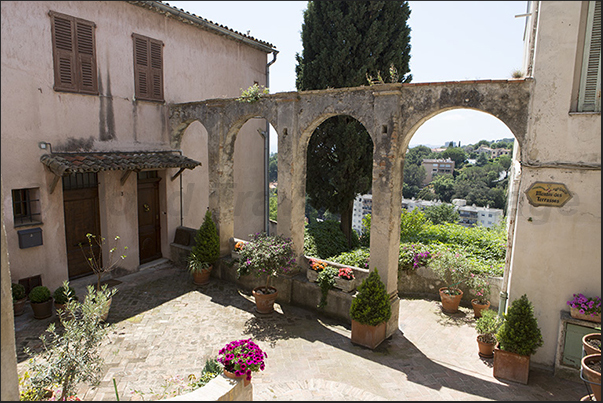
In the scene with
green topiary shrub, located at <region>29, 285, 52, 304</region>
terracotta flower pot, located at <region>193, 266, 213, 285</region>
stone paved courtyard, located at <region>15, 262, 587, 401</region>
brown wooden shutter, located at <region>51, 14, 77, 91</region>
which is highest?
brown wooden shutter, located at <region>51, 14, 77, 91</region>

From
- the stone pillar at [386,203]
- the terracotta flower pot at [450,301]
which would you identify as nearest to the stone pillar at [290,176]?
the stone pillar at [386,203]

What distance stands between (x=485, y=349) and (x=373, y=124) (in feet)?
A: 15.7

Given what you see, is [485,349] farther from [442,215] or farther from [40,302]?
[442,215]

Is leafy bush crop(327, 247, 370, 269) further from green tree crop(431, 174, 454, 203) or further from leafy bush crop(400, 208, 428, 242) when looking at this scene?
Answer: green tree crop(431, 174, 454, 203)

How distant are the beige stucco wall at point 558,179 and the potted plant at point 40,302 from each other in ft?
30.6

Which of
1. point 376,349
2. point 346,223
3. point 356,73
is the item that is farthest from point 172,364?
point 356,73

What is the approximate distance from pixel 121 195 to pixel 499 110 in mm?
9349

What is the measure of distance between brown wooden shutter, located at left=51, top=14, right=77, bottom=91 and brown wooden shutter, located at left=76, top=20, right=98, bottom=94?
0.16 meters

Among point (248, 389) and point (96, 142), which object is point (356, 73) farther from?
point (248, 389)

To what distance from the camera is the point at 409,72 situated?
13.1 metres

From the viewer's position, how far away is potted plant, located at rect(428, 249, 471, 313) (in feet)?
30.1

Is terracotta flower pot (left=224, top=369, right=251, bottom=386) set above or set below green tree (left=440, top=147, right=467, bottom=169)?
below

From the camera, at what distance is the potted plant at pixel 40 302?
8.02 metres

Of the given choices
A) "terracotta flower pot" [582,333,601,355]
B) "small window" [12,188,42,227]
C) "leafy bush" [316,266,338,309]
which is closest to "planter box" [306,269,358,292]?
"leafy bush" [316,266,338,309]
